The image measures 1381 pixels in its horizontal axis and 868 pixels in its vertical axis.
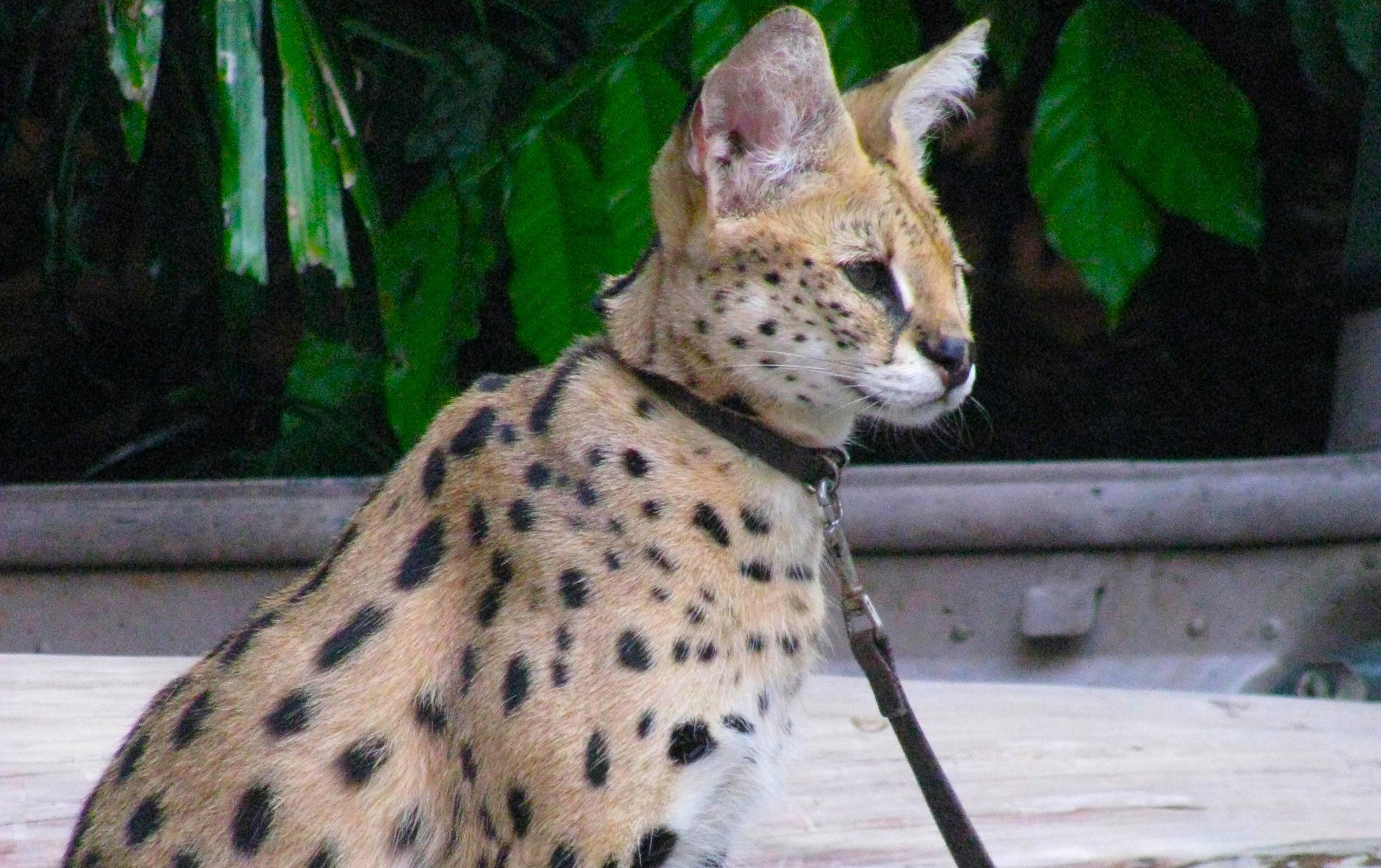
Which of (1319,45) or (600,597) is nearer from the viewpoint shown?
(600,597)

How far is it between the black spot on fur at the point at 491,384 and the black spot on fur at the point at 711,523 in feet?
0.95

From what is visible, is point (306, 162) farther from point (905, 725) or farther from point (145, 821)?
point (905, 725)

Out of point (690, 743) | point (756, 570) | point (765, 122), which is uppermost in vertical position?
point (765, 122)

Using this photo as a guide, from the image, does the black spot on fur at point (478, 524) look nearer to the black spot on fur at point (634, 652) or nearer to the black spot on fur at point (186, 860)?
the black spot on fur at point (634, 652)

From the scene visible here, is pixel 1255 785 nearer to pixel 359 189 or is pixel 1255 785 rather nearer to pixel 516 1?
pixel 359 189

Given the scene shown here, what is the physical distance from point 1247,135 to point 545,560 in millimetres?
2020

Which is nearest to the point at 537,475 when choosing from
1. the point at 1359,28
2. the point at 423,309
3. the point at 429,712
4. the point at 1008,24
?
the point at 429,712

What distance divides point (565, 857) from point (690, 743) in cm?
16

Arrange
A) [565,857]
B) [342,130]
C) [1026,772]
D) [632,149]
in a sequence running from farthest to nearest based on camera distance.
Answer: [632,149]
[342,130]
[1026,772]
[565,857]

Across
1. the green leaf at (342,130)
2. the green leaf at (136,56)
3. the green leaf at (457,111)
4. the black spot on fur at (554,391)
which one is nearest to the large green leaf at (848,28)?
the green leaf at (457,111)

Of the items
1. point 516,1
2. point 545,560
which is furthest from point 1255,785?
point 516,1

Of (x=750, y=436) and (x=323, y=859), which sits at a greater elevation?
→ (x=750, y=436)

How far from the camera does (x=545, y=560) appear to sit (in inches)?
58.8

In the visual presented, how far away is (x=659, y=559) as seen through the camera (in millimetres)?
1513
